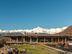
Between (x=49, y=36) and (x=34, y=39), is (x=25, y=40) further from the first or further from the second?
(x=49, y=36)

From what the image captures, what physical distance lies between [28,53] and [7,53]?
22.9 ft

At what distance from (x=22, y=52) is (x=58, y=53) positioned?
11946 millimetres

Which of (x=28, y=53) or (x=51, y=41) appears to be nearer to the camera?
(x=28, y=53)

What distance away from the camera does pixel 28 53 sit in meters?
41.3

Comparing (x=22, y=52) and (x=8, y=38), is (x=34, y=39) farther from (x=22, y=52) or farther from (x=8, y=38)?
(x=22, y=52)

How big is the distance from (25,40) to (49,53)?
98.2ft

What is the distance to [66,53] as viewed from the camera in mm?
43406

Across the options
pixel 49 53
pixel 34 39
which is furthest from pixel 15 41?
pixel 49 53

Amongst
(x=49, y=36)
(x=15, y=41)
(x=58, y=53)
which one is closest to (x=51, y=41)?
(x=49, y=36)

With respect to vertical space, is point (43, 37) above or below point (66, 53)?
above

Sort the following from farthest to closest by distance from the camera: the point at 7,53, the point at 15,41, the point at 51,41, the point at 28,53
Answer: the point at 51,41
the point at 15,41
the point at 28,53
the point at 7,53

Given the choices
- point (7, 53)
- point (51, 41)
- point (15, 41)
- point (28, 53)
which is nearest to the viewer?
point (7, 53)

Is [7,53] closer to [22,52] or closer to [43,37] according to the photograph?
[22,52]

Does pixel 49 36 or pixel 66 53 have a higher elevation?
pixel 49 36
